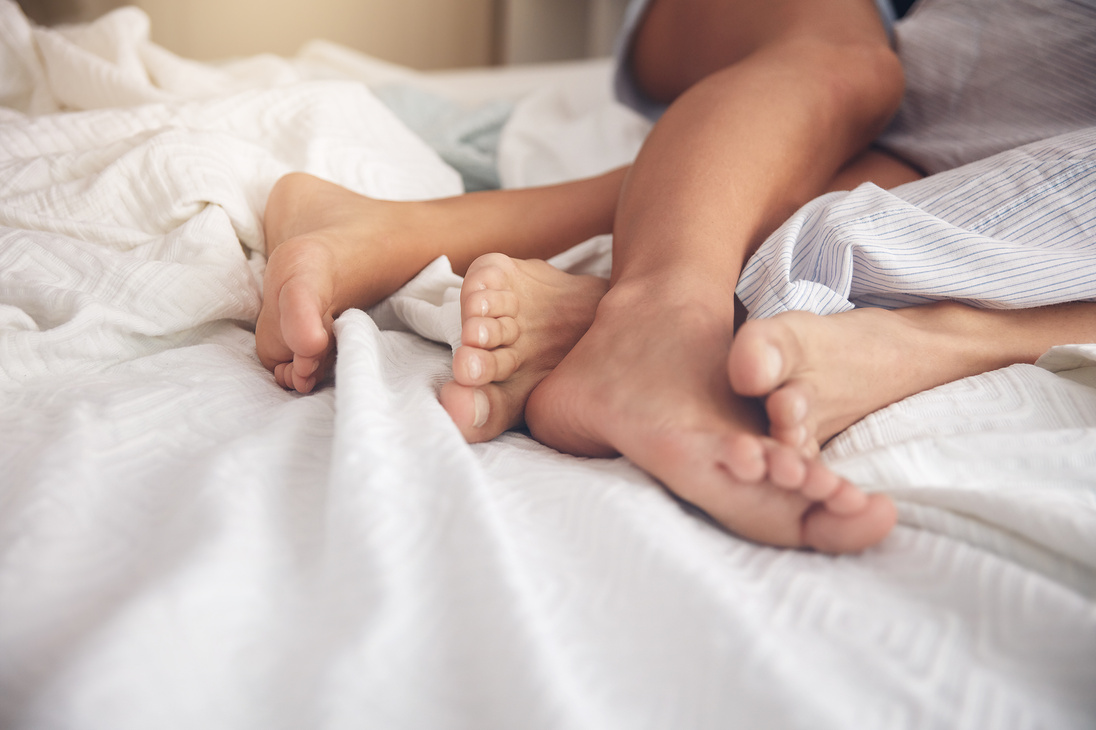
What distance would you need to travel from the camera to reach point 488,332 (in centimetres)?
46

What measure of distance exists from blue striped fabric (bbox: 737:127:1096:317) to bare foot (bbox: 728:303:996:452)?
0.08 ft

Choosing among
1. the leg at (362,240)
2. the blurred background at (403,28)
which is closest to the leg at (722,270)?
the leg at (362,240)

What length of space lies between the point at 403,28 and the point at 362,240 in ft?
7.91

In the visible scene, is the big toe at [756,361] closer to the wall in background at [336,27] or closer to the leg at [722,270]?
the leg at [722,270]

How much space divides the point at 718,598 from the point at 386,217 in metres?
0.46

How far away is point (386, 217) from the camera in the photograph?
61cm

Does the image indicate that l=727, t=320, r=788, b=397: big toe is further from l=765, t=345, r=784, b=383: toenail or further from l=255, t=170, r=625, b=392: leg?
l=255, t=170, r=625, b=392: leg

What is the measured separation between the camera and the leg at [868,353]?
14.2 inches

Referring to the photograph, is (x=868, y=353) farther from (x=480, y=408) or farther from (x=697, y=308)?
(x=480, y=408)

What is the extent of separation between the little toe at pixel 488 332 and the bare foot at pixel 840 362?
171 mm

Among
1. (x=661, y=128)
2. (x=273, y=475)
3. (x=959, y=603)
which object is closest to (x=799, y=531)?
(x=959, y=603)

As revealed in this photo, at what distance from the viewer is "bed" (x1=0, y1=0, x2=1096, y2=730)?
0.26m

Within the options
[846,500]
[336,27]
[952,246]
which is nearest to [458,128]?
[952,246]

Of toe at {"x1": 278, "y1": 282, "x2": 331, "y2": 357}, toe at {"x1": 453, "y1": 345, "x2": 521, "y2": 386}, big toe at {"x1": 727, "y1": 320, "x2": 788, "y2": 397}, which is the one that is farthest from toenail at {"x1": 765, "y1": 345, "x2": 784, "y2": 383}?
toe at {"x1": 278, "y1": 282, "x2": 331, "y2": 357}
